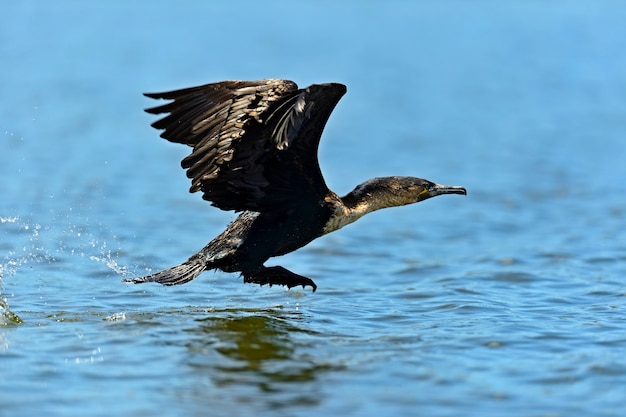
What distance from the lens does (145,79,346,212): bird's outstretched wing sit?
693cm

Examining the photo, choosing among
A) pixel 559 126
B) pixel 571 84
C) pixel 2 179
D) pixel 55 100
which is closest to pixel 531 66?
pixel 571 84

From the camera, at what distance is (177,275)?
25.1ft

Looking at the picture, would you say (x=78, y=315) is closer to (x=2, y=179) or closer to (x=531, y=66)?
(x=2, y=179)

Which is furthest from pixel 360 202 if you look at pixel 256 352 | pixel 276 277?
pixel 256 352

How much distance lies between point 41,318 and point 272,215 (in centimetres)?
172

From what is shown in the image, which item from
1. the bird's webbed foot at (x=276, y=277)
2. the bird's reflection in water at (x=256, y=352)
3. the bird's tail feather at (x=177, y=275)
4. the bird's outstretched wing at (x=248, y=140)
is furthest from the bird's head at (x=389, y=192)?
the bird's tail feather at (x=177, y=275)

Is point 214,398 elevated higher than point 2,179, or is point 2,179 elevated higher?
point 2,179

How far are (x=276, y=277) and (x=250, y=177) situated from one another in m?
1.00

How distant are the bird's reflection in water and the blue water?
0.02 meters

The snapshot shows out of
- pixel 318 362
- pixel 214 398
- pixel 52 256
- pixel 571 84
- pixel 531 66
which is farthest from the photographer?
pixel 531 66

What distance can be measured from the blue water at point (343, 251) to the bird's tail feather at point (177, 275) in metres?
0.28

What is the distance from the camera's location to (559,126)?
64.6 feet

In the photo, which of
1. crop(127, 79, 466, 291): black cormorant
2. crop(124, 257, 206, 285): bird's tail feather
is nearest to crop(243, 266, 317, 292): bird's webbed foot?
crop(127, 79, 466, 291): black cormorant

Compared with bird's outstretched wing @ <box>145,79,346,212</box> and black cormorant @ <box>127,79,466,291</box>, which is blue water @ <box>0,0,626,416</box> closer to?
black cormorant @ <box>127,79,466,291</box>
